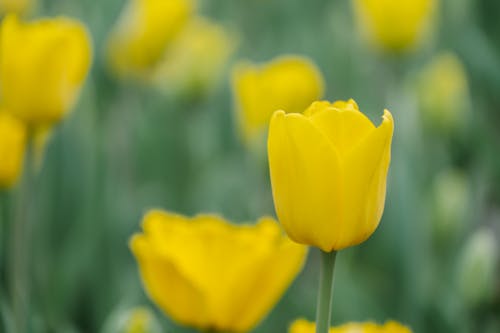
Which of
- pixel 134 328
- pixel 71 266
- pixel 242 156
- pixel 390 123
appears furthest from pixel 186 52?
pixel 390 123

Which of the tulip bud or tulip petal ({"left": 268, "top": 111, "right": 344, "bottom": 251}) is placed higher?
tulip petal ({"left": 268, "top": 111, "right": 344, "bottom": 251})

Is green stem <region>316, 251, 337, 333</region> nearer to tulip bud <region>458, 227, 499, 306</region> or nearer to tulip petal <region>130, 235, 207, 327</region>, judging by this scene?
tulip petal <region>130, 235, 207, 327</region>

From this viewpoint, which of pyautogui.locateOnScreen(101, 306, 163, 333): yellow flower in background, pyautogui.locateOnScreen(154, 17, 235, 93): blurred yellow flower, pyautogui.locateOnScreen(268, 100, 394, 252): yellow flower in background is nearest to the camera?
pyautogui.locateOnScreen(268, 100, 394, 252): yellow flower in background

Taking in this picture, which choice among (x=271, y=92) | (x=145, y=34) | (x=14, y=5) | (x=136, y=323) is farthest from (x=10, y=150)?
(x=14, y=5)

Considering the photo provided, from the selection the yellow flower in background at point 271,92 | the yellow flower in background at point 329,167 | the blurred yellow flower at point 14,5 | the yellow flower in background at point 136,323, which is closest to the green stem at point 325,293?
the yellow flower in background at point 329,167

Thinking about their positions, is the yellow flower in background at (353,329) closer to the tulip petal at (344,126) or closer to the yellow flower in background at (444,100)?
the tulip petal at (344,126)

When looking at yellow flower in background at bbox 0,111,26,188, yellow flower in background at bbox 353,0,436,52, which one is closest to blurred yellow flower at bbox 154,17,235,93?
yellow flower in background at bbox 353,0,436,52

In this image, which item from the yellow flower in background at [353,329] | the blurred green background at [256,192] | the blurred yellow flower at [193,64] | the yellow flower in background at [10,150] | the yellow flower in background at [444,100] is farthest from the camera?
the blurred yellow flower at [193,64]
